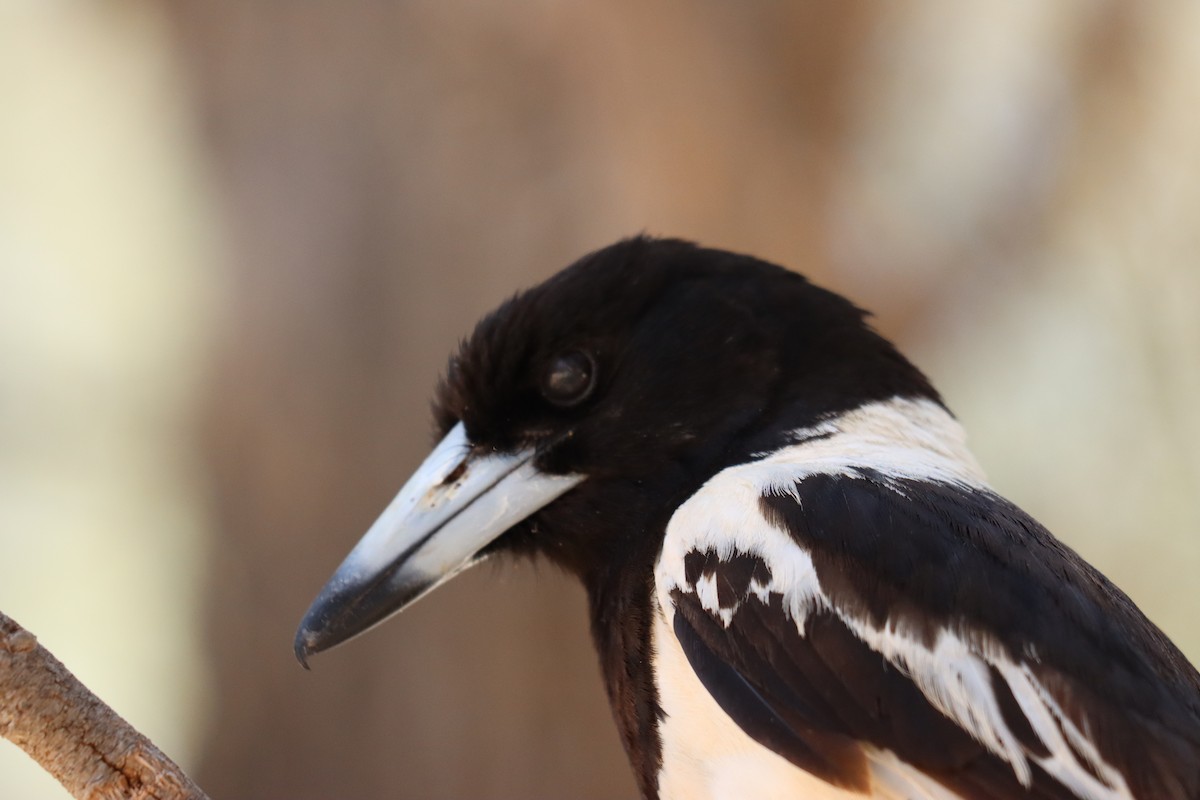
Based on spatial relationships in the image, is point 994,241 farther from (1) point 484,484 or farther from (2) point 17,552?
(2) point 17,552

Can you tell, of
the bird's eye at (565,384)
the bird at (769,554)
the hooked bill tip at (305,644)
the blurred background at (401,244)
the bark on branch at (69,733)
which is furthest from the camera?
the blurred background at (401,244)

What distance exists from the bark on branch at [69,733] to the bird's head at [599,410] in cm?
49

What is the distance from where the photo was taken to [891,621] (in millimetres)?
1156

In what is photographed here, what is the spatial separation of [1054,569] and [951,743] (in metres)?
0.27

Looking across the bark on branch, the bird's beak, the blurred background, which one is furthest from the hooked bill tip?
the blurred background

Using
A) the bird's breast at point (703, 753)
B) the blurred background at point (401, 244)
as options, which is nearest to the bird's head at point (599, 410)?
the bird's breast at point (703, 753)

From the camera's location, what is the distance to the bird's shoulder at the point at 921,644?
1.08 metres

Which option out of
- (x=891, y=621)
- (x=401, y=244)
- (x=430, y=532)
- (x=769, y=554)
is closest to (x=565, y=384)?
(x=430, y=532)

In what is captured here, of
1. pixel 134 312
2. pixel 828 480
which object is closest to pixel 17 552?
pixel 134 312

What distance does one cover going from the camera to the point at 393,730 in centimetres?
296

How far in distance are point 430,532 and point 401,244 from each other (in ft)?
5.46

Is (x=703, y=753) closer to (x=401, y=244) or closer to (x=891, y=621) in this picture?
(x=891, y=621)

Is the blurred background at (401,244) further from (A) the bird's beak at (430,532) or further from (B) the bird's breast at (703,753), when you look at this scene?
(B) the bird's breast at (703,753)

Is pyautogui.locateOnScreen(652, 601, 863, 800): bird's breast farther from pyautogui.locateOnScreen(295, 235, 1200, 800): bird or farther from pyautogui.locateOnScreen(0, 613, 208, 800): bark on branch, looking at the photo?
pyautogui.locateOnScreen(0, 613, 208, 800): bark on branch
